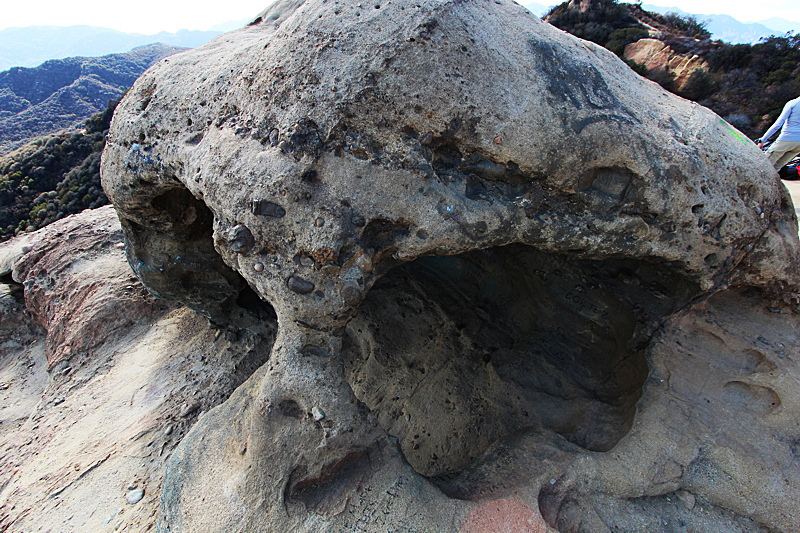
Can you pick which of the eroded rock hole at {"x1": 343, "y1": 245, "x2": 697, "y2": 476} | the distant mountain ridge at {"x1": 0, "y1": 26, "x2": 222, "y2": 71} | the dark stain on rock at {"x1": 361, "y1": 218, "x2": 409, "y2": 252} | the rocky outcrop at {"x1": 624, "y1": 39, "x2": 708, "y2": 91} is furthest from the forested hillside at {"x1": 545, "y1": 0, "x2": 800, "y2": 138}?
the distant mountain ridge at {"x1": 0, "y1": 26, "x2": 222, "y2": 71}

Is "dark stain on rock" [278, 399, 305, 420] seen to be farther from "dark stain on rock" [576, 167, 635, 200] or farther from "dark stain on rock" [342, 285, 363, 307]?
"dark stain on rock" [576, 167, 635, 200]

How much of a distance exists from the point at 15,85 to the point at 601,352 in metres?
42.6

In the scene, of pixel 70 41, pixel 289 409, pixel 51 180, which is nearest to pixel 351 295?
pixel 289 409

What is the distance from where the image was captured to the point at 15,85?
100 feet

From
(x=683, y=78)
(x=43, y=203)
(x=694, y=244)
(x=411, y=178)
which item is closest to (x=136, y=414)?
(x=411, y=178)

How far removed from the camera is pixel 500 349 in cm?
262

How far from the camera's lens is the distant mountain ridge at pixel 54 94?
2508cm

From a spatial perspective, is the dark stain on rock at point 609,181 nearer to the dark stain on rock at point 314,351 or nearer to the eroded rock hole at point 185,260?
the dark stain on rock at point 314,351

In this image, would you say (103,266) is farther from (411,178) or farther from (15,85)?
(15,85)

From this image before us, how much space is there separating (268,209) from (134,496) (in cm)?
178

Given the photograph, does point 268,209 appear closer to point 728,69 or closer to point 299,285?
point 299,285

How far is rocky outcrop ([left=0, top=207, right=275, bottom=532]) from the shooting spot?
7.47 ft

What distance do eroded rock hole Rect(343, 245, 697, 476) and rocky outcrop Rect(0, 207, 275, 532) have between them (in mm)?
A: 1018

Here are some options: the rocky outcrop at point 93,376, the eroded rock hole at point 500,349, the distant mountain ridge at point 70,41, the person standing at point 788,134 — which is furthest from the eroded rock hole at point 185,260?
the distant mountain ridge at point 70,41
